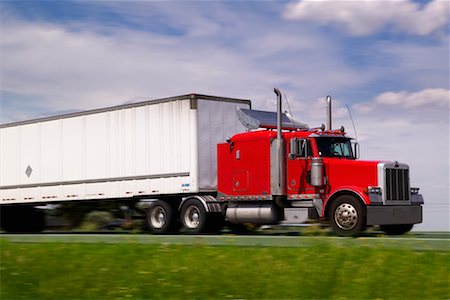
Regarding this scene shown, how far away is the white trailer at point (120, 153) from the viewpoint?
80.2 feet

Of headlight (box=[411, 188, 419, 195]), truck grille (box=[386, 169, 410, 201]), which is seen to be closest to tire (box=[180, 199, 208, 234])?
truck grille (box=[386, 169, 410, 201])

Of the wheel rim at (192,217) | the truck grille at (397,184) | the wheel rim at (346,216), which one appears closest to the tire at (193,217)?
the wheel rim at (192,217)

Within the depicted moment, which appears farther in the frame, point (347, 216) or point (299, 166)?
point (299, 166)

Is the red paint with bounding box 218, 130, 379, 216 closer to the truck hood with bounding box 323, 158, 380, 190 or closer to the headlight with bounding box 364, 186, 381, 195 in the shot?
the truck hood with bounding box 323, 158, 380, 190

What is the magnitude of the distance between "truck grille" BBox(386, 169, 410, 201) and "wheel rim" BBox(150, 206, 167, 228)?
7507 millimetres

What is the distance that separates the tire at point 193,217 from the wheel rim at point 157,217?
830 millimetres

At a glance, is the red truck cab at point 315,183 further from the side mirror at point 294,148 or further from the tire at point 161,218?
the tire at point 161,218

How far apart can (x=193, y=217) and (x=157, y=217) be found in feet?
5.13

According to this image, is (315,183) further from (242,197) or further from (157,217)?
(157,217)

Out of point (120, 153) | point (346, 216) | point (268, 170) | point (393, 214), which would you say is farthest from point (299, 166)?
point (120, 153)

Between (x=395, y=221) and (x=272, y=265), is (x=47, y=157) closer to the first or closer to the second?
(x=395, y=221)

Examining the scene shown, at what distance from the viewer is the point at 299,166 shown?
2216cm

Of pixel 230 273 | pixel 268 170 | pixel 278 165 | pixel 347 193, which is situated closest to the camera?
pixel 230 273

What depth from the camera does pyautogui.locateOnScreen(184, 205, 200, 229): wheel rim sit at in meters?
24.1
